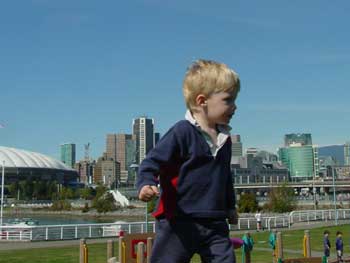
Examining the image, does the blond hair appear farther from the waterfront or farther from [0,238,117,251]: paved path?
the waterfront

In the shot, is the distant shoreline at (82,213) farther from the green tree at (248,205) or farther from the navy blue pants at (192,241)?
the navy blue pants at (192,241)

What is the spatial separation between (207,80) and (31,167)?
156 metres

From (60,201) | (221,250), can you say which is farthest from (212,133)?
(60,201)

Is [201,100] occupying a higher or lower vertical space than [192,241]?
higher

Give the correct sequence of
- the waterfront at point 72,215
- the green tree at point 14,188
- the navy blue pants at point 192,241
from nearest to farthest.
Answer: the navy blue pants at point 192,241 < the waterfront at point 72,215 < the green tree at point 14,188

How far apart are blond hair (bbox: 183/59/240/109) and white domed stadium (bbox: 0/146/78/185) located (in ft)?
480

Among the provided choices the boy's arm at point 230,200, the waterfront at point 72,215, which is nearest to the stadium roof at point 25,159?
the waterfront at point 72,215

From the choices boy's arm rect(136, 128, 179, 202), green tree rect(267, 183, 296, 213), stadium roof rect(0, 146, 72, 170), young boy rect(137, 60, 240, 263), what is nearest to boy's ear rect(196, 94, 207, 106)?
young boy rect(137, 60, 240, 263)

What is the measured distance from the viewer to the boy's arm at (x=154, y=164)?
338 cm

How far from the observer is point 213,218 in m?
3.66

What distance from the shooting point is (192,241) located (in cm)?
365

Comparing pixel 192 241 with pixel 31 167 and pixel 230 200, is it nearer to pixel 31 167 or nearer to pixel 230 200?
pixel 230 200

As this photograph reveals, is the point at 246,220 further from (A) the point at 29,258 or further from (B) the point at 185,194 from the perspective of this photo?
(B) the point at 185,194

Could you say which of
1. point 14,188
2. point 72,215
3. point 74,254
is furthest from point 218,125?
point 14,188
